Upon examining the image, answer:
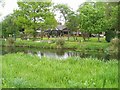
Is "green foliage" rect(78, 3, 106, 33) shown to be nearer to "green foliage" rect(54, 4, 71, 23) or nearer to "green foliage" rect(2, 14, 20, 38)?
"green foliage" rect(54, 4, 71, 23)

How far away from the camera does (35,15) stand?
143 feet

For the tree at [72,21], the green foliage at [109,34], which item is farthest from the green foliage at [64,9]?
the green foliage at [109,34]

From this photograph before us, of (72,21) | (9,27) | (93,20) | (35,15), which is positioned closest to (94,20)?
(93,20)

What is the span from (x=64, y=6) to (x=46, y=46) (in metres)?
13.6

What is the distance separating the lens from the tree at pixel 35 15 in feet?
144

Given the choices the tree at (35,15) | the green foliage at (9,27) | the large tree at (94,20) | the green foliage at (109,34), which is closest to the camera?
the large tree at (94,20)

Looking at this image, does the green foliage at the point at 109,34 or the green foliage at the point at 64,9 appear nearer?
the green foliage at the point at 109,34

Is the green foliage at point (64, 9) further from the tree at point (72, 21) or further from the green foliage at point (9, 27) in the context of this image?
the green foliage at point (9, 27)

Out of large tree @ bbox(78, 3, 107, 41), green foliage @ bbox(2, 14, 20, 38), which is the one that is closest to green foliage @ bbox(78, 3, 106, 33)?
large tree @ bbox(78, 3, 107, 41)

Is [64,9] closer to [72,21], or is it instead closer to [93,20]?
[72,21]

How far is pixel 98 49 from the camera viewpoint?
3350 cm

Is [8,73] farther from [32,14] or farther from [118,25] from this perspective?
[32,14]

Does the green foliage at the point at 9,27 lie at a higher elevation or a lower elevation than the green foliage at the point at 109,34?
higher

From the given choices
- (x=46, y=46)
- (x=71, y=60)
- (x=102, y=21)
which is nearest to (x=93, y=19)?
(x=102, y=21)
